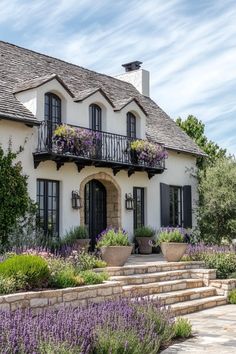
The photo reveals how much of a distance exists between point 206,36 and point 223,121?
6525 mm

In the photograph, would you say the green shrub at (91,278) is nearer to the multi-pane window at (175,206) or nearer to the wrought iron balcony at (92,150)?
the wrought iron balcony at (92,150)

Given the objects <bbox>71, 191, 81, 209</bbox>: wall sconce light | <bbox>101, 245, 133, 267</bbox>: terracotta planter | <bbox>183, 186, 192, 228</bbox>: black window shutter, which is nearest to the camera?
<bbox>101, 245, 133, 267</bbox>: terracotta planter

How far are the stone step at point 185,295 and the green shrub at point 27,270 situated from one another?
2682 millimetres

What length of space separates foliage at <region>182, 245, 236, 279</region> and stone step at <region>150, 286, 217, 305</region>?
1.08m

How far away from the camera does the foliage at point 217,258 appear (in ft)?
43.6

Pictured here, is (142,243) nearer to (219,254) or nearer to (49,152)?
(219,254)

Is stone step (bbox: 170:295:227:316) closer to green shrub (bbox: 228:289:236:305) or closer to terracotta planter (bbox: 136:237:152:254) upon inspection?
green shrub (bbox: 228:289:236:305)

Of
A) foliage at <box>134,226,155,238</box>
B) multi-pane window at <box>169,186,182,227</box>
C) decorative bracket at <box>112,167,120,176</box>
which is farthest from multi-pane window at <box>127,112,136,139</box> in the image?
foliage at <box>134,226,155,238</box>

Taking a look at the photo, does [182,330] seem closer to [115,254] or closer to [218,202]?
[115,254]

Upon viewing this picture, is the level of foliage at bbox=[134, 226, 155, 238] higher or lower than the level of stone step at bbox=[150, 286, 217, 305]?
higher

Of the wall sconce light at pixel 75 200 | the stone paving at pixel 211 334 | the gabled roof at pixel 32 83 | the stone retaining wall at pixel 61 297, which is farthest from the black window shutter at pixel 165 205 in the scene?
the stone retaining wall at pixel 61 297

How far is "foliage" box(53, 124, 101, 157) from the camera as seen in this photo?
14008 mm

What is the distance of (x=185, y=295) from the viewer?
1122cm

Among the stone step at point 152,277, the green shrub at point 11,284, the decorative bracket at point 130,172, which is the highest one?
the decorative bracket at point 130,172
